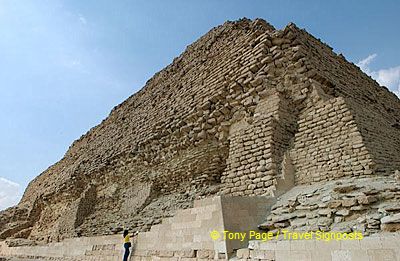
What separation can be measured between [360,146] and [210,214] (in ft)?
10.2

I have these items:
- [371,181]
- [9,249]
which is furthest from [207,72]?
[9,249]

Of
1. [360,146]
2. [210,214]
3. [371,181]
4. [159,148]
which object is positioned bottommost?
[210,214]

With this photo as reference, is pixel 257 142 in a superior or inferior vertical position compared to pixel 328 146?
superior

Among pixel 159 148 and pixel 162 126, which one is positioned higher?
pixel 162 126

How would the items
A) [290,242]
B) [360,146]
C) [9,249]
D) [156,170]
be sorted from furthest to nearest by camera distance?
[9,249] → [156,170] → [360,146] → [290,242]

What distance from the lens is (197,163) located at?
886 cm

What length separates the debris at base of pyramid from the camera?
16.3 feet

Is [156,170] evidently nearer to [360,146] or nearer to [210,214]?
[210,214]

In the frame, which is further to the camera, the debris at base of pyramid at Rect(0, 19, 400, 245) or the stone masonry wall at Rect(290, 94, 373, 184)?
the stone masonry wall at Rect(290, 94, 373, 184)

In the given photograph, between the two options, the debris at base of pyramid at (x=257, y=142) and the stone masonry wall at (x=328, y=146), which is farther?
the stone masonry wall at (x=328, y=146)

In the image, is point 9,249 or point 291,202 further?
point 9,249

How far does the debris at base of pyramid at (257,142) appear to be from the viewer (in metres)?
4.95

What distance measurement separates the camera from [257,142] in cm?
679

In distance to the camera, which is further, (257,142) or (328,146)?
(257,142)
